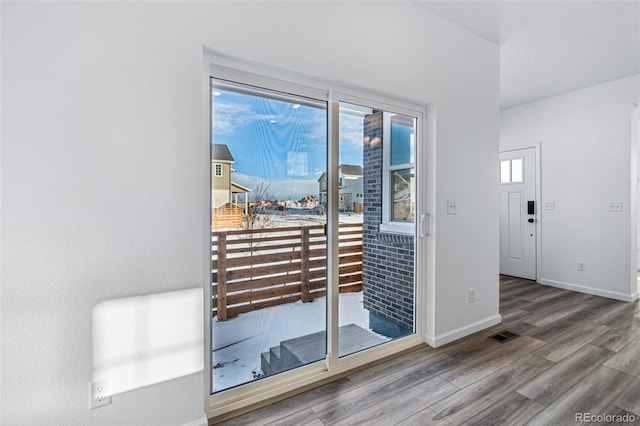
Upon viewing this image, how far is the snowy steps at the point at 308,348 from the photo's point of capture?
2131mm

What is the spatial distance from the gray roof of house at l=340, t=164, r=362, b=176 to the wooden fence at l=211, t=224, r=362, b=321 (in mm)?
385

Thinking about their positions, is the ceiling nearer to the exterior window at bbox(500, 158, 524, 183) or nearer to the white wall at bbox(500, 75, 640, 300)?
the white wall at bbox(500, 75, 640, 300)

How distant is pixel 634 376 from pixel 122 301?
328cm

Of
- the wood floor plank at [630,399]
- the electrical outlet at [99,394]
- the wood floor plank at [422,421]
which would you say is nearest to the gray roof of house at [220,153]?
the electrical outlet at [99,394]

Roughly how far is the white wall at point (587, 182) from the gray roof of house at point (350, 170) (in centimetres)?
370

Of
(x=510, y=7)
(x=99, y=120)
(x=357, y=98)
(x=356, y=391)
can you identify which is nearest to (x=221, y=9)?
(x=99, y=120)

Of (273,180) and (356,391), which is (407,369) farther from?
(273,180)

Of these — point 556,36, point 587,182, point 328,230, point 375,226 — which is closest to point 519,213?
Answer: point 587,182

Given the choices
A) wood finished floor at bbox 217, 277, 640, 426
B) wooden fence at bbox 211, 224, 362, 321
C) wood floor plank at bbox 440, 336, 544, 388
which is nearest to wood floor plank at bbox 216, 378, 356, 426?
wood finished floor at bbox 217, 277, 640, 426

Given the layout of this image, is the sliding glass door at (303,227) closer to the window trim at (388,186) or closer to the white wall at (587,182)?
the window trim at (388,186)

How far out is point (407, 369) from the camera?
7.82 ft

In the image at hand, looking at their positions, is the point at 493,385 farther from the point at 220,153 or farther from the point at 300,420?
the point at 220,153

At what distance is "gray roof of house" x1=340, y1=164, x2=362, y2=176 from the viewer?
2346 millimetres

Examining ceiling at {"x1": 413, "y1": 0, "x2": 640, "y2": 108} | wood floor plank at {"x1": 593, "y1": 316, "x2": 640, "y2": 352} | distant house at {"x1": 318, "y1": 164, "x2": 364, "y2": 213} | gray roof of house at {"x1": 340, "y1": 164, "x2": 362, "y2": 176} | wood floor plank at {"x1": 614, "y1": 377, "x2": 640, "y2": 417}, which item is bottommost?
wood floor plank at {"x1": 614, "y1": 377, "x2": 640, "y2": 417}
